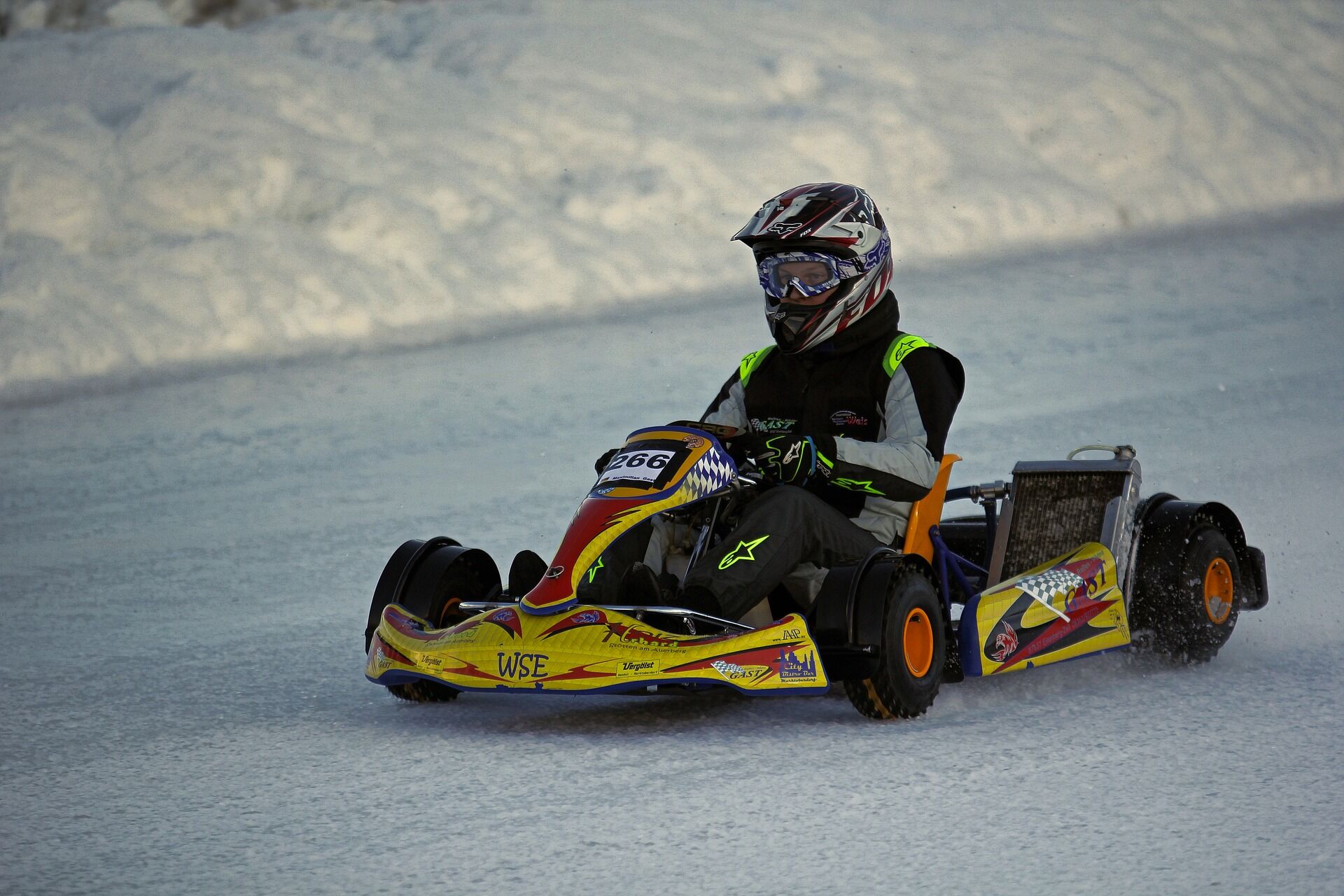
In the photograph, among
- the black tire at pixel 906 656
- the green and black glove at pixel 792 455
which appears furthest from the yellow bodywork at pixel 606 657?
the green and black glove at pixel 792 455

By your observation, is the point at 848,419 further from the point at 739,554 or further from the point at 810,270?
the point at 739,554

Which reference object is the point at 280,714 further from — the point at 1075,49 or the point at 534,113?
the point at 1075,49

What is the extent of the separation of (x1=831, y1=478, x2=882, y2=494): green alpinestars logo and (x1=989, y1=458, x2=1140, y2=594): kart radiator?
0.58 meters

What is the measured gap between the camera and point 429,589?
4.32 metres

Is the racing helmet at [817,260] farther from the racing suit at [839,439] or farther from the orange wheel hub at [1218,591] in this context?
the orange wheel hub at [1218,591]

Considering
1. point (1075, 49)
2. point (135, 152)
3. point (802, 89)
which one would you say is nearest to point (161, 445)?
point (135, 152)

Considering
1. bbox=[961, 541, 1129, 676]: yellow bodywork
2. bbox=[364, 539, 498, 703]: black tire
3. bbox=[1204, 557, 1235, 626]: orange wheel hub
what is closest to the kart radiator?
bbox=[961, 541, 1129, 676]: yellow bodywork

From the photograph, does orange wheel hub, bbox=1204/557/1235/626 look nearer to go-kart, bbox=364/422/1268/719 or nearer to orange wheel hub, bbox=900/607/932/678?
go-kart, bbox=364/422/1268/719

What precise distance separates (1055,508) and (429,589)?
1.73m

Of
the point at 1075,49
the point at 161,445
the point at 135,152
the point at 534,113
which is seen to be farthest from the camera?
the point at 1075,49

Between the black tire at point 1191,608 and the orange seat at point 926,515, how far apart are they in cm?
58

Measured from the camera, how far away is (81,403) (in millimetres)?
8875

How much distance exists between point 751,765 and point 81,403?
6.27m

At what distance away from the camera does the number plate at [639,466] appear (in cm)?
412
